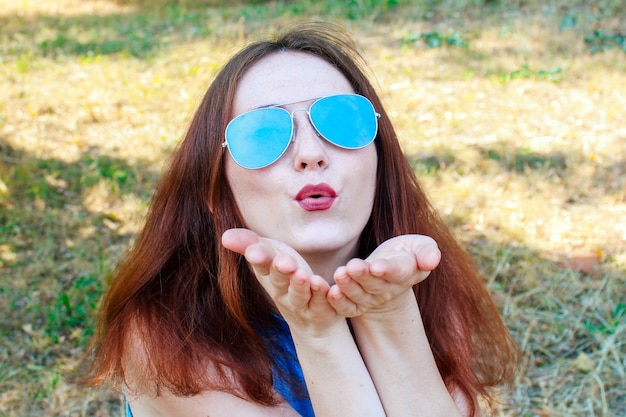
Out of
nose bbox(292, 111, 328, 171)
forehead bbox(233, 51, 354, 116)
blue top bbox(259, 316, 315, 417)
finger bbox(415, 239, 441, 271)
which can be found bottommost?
blue top bbox(259, 316, 315, 417)

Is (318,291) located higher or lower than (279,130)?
lower

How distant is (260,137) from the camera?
181 cm

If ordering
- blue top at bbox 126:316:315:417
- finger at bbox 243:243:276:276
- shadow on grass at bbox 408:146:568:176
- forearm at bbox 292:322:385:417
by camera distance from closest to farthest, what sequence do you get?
finger at bbox 243:243:276:276 → forearm at bbox 292:322:385:417 → blue top at bbox 126:316:315:417 → shadow on grass at bbox 408:146:568:176

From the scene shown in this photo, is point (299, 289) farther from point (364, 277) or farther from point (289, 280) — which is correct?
point (364, 277)

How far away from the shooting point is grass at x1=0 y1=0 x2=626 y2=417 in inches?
124

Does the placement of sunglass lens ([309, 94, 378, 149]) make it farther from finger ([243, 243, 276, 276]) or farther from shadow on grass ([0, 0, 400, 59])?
shadow on grass ([0, 0, 400, 59])

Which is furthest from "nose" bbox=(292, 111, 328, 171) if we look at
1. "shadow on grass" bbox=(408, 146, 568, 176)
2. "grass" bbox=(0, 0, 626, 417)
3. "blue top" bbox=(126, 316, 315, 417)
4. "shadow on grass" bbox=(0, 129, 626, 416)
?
"shadow on grass" bbox=(408, 146, 568, 176)

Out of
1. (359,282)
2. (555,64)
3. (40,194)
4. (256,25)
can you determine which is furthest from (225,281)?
(256,25)

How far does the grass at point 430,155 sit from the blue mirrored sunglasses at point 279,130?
2.67 feet

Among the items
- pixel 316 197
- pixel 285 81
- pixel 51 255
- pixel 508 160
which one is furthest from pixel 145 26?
pixel 316 197

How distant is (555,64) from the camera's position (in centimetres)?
596

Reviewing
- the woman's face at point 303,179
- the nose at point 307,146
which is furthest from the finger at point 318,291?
the nose at point 307,146

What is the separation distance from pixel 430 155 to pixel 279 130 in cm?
298

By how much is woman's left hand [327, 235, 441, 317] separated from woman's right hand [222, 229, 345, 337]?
0.04 metres
